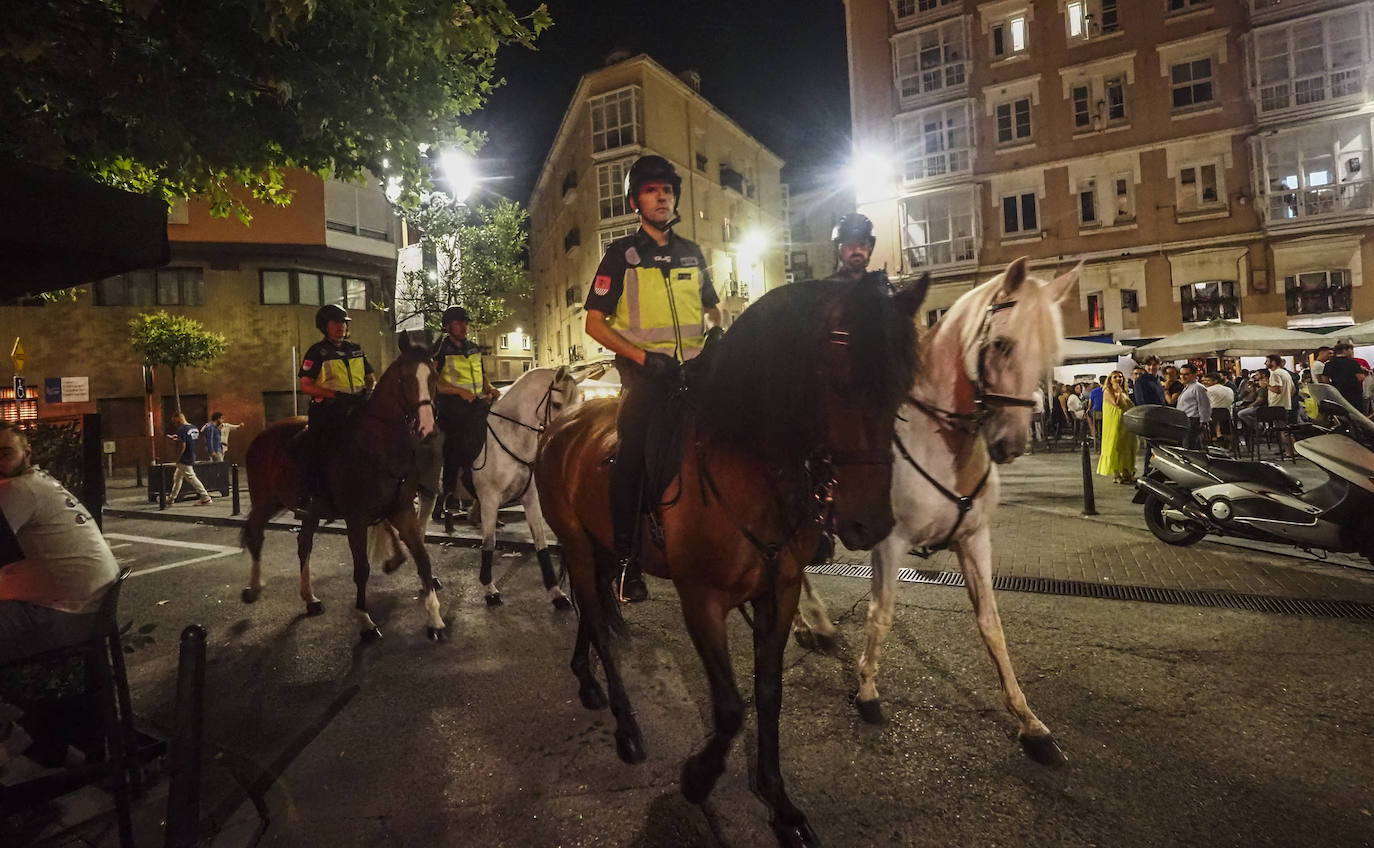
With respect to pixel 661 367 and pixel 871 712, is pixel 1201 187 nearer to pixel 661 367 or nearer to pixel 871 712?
pixel 871 712

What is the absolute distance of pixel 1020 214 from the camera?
1117 inches

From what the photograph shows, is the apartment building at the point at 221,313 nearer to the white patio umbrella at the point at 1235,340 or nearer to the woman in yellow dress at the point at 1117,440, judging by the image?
the woman in yellow dress at the point at 1117,440

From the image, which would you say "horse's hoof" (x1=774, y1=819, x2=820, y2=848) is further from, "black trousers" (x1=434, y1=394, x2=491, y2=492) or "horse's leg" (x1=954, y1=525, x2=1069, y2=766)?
"black trousers" (x1=434, y1=394, x2=491, y2=492)

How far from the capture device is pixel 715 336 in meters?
3.20

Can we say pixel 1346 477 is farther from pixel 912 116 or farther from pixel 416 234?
pixel 416 234

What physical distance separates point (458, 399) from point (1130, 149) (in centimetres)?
2976

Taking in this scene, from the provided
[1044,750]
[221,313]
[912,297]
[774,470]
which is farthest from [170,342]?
[1044,750]

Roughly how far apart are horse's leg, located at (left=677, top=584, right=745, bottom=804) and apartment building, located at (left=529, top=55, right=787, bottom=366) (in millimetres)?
27285

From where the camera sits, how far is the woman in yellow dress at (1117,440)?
11.4 metres

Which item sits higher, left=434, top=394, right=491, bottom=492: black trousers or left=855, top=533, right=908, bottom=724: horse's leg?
left=434, top=394, right=491, bottom=492: black trousers

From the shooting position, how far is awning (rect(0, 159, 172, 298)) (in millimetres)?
2758

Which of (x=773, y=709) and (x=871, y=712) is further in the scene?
(x=871, y=712)

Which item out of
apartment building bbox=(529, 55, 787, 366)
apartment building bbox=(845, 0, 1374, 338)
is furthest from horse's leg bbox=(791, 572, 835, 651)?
apartment building bbox=(845, 0, 1374, 338)

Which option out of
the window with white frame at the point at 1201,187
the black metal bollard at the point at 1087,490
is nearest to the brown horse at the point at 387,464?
the black metal bollard at the point at 1087,490
